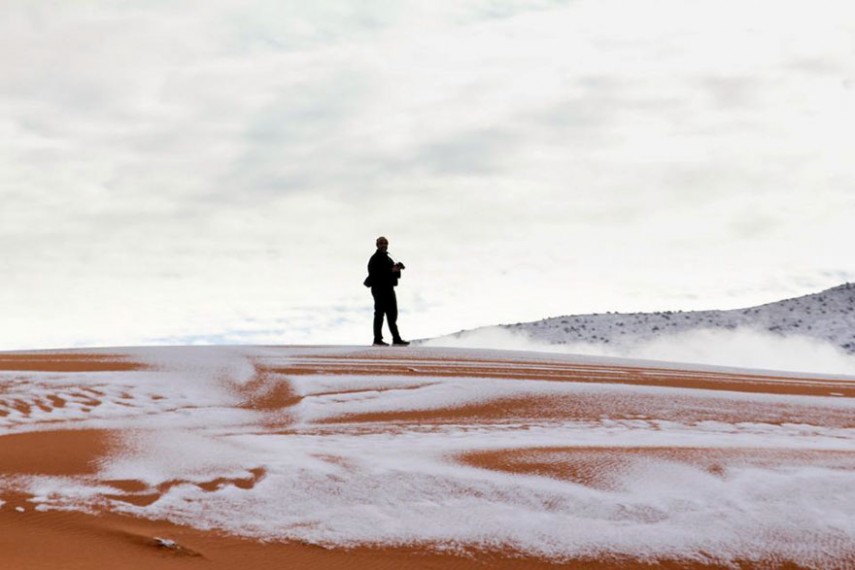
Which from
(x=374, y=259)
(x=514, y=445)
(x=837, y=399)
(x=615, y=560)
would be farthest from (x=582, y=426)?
(x=374, y=259)

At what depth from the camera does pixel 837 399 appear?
6375 mm

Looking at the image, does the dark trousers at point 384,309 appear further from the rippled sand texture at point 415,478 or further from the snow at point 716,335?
the snow at point 716,335

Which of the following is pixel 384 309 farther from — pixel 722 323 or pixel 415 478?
pixel 722 323

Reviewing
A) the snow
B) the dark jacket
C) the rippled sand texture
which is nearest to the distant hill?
the snow

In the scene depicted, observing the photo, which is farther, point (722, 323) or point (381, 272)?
point (722, 323)

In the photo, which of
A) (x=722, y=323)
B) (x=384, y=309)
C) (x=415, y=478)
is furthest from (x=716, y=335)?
(x=415, y=478)

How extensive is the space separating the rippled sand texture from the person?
18.3 ft

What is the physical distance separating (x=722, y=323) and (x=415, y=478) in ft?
62.0

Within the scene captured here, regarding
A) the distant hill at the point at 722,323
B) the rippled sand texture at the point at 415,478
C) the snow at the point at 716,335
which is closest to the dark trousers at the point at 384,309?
the rippled sand texture at the point at 415,478

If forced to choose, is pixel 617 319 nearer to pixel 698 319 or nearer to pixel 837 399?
pixel 698 319

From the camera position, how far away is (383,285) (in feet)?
37.6

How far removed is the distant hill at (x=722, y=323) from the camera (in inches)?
810

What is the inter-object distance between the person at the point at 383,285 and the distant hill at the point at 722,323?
9.33 m

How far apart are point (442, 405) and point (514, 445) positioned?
121 cm
